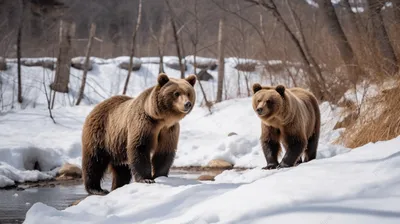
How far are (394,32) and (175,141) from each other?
13.5 feet

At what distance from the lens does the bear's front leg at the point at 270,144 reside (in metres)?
5.46

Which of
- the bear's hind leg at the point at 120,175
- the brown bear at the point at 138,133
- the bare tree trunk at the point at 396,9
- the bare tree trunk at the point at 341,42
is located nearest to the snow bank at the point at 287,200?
the brown bear at the point at 138,133

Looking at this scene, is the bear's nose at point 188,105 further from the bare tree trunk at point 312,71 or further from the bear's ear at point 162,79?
the bare tree trunk at point 312,71

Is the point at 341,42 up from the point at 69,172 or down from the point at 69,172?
up

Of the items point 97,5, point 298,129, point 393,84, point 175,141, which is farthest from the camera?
point 97,5

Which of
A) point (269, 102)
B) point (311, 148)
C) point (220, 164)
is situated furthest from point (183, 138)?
point (269, 102)

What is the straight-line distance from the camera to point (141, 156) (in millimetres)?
4594

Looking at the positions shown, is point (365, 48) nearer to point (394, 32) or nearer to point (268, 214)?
point (394, 32)

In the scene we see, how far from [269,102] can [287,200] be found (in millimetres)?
2698

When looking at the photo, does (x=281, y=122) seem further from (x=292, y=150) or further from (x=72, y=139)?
(x=72, y=139)

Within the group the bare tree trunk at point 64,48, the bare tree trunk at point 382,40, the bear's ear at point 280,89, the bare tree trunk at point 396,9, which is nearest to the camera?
the bear's ear at point 280,89

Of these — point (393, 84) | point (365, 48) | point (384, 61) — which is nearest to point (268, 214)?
point (393, 84)

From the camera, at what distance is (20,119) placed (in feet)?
36.7

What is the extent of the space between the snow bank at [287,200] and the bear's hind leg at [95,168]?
1281mm
